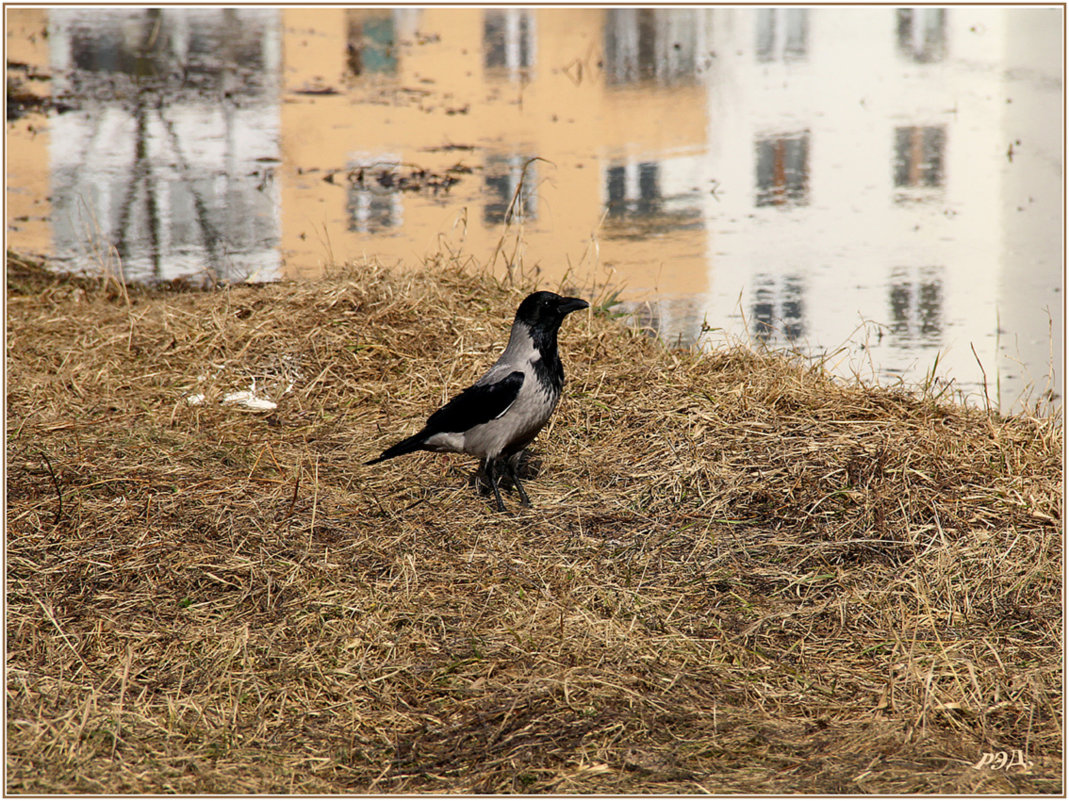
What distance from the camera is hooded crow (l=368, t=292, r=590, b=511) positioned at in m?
4.94

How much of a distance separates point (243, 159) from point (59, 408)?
6147 millimetres

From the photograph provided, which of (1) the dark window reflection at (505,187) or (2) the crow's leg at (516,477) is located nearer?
(2) the crow's leg at (516,477)

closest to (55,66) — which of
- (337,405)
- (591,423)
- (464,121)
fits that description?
(464,121)

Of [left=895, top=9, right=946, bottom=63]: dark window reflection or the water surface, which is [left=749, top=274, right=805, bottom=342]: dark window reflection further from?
[left=895, top=9, right=946, bottom=63]: dark window reflection

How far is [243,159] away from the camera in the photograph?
11484 millimetres

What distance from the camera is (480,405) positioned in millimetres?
4941

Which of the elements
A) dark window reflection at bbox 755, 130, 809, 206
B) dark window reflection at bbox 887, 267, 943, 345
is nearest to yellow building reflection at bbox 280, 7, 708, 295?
dark window reflection at bbox 755, 130, 809, 206

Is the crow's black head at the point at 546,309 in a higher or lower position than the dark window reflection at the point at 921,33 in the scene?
lower

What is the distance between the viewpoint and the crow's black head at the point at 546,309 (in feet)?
16.5

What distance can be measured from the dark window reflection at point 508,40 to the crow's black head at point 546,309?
10.9m

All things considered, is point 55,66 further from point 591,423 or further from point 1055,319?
point 1055,319

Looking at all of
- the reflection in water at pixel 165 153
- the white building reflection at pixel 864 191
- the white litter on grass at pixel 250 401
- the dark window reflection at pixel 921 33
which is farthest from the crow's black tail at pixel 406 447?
the dark window reflection at pixel 921 33

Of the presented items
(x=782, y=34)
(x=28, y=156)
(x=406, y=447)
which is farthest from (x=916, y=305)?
(x=782, y=34)

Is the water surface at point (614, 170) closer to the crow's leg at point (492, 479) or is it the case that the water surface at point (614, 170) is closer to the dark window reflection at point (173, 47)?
the dark window reflection at point (173, 47)
